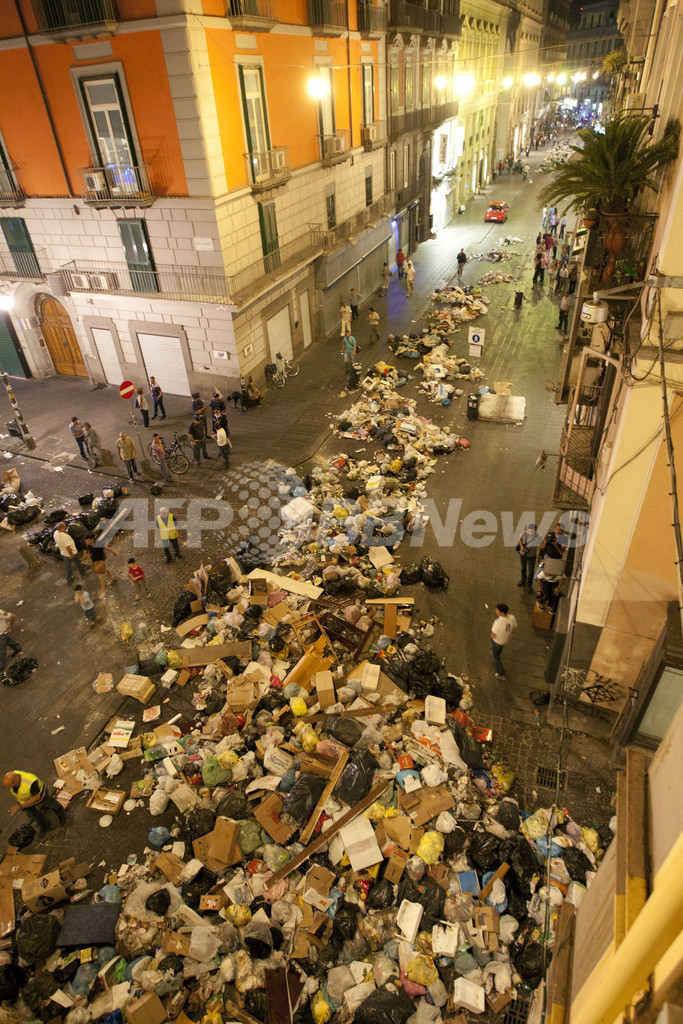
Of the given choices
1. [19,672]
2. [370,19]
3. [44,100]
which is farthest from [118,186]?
[370,19]

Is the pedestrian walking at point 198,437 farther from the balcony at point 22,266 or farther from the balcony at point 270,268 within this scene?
the balcony at point 22,266

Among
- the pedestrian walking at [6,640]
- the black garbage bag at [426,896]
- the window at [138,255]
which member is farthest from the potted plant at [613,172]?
the window at [138,255]

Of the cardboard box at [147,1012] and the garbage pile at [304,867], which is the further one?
the garbage pile at [304,867]

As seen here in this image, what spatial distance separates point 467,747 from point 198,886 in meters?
3.56

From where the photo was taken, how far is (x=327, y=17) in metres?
17.6

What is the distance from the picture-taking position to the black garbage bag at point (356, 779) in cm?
698

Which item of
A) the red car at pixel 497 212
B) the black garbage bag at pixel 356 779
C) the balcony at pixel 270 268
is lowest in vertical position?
the red car at pixel 497 212

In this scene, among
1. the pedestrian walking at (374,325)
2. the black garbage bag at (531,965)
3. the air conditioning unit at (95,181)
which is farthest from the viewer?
the pedestrian walking at (374,325)

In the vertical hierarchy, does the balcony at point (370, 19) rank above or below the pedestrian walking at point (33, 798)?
above

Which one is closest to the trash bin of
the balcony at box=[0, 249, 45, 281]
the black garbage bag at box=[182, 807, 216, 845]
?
the black garbage bag at box=[182, 807, 216, 845]

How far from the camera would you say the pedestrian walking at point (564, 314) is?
1977 centimetres

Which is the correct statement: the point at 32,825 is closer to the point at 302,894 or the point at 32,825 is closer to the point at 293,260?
the point at 302,894

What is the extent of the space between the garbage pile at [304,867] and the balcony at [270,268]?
10508mm
